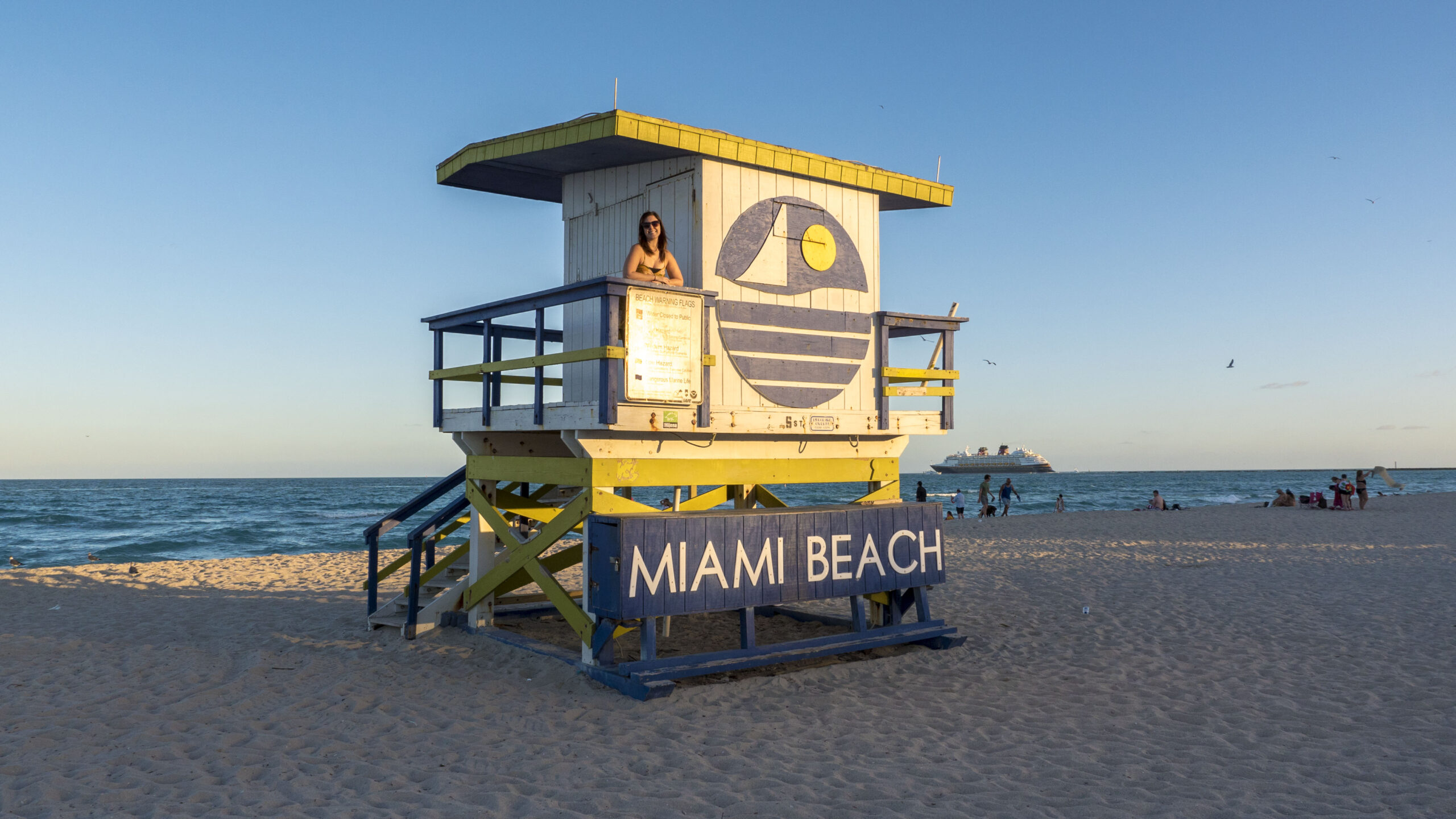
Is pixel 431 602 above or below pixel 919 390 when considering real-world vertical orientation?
below

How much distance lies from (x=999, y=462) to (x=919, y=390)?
123 m

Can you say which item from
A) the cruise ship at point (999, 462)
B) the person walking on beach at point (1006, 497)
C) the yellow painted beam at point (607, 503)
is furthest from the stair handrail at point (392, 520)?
the cruise ship at point (999, 462)

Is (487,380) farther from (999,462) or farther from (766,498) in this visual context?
(999,462)

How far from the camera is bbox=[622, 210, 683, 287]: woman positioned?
25.2ft

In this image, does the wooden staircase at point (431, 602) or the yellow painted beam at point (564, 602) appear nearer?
the yellow painted beam at point (564, 602)

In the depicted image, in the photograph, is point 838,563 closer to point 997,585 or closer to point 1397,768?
point 1397,768

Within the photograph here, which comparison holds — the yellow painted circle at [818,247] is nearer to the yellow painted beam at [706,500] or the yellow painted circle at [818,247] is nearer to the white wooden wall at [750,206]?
the white wooden wall at [750,206]

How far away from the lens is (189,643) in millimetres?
9594

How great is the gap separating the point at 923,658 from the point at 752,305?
13.1ft

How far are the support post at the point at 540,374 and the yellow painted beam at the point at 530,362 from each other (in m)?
0.08

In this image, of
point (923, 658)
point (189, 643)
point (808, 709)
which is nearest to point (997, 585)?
point (923, 658)

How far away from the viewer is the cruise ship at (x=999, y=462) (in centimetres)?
12588

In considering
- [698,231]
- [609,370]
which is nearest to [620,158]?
[698,231]

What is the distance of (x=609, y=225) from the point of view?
30.1 feet
